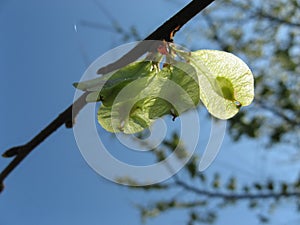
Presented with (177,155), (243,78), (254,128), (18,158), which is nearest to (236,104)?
(243,78)

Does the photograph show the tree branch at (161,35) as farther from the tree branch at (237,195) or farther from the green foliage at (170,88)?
the tree branch at (237,195)

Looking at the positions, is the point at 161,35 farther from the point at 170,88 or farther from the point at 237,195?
the point at 237,195

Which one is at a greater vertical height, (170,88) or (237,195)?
(170,88)

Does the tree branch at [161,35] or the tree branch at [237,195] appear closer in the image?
the tree branch at [161,35]

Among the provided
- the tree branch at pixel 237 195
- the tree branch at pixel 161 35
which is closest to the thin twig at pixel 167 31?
the tree branch at pixel 161 35

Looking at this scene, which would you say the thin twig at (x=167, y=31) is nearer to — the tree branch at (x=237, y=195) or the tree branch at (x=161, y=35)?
the tree branch at (x=161, y=35)

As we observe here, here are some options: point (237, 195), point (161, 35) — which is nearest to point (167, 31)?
point (161, 35)

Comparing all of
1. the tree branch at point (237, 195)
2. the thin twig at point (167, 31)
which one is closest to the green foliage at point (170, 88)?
the thin twig at point (167, 31)

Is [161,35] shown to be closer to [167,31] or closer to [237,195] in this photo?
[167,31]

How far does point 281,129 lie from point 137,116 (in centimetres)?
207

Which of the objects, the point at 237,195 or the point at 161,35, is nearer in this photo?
the point at 161,35

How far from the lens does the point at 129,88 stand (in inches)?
14.2

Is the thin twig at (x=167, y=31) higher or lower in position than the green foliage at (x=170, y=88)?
higher

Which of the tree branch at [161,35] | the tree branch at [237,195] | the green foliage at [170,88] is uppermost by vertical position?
the tree branch at [161,35]
